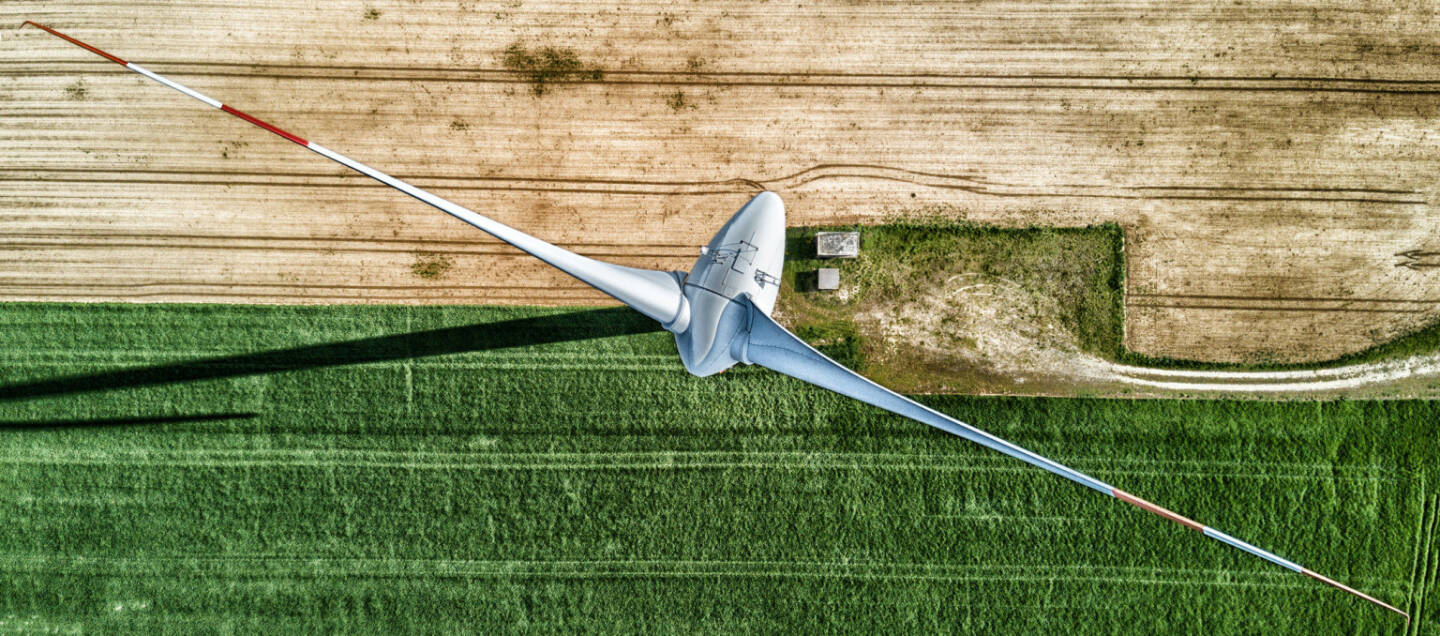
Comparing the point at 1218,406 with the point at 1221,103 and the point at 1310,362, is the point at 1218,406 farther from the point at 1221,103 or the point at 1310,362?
the point at 1221,103

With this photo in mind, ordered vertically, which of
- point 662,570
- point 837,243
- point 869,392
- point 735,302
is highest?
point 837,243

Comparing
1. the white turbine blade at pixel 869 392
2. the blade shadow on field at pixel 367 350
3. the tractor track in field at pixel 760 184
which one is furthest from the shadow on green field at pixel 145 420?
the white turbine blade at pixel 869 392

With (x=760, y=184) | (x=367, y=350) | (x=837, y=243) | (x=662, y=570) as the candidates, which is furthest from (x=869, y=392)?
(x=367, y=350)

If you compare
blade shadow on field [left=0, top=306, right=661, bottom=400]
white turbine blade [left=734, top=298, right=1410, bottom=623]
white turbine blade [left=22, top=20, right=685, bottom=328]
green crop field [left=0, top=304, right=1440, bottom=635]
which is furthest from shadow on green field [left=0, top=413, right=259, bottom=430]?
white turbine blade [left=734, top=298, right=1410, bottom=623]

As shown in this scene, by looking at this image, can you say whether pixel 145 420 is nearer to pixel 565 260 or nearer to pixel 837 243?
pixel 565 260

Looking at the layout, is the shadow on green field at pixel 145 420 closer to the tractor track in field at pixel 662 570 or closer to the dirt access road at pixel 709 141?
the dirt access road at pixel 709 141

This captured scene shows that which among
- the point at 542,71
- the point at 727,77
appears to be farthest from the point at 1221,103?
the point at 542,71

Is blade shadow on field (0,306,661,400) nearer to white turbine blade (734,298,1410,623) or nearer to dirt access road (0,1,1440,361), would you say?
dirt access road (0,1,1440,361)
